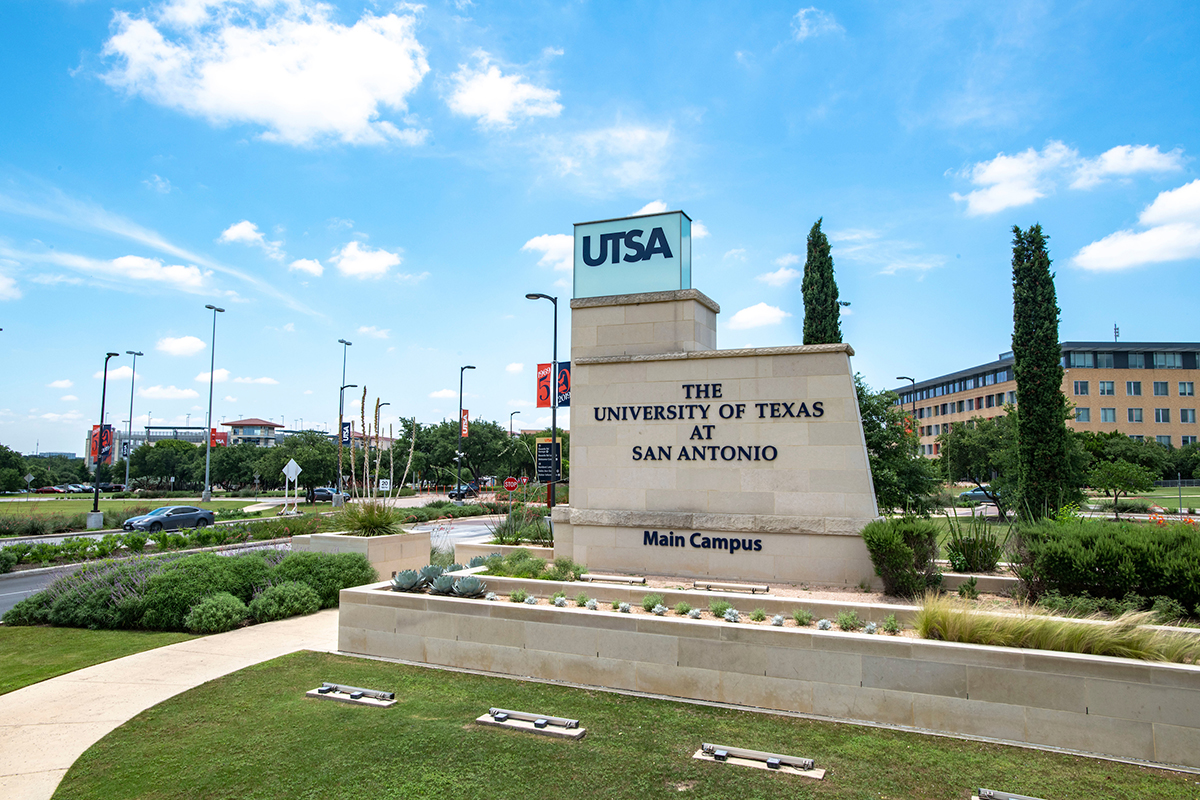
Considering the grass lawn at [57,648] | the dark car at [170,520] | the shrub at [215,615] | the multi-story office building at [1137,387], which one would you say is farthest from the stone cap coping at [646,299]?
the multi-story office building at [1137,387]

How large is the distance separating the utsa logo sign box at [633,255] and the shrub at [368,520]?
21.7ft

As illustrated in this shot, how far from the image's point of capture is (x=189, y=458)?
96.0 metres

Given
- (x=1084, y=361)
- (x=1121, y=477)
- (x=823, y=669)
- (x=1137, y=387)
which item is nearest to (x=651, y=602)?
(x=823, y=669)

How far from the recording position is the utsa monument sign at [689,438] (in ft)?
35.1

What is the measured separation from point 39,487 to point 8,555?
107m

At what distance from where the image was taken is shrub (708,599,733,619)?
27.1 feet

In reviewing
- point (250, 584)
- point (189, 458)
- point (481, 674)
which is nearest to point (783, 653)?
point (481, 674)

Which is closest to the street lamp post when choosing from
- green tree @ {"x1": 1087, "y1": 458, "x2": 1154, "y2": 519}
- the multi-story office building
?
green tree @ {"x1": 1087, "y1": 458, "x2": 1154, "y2": 519}

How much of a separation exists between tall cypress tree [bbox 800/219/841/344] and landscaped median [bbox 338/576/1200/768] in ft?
52.6

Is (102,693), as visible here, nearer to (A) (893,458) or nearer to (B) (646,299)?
(B) (646,299)

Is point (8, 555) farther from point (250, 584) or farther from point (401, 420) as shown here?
point (401, 420)

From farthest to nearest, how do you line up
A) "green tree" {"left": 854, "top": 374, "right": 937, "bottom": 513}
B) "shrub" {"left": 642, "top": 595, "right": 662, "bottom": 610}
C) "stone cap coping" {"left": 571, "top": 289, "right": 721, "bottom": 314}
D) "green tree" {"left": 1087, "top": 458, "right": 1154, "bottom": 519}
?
1. "green tree" {"left": 1087, "top": 458, "right": 1154, "bottom": 519}
2. "green tree" {"left": 854, "top": 374, "right": 937, "bottom": 513}
3. "stone cap coping" {"left": 571, "top": 289, "right": 721, "bottom": 314}
4. "shrub" {"left": 642, "top": 595, "right": 662, "bottom": 610}

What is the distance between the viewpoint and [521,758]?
19.1ft

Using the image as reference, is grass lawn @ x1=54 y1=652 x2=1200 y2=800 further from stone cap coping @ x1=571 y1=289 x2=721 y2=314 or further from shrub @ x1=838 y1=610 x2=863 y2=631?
stone cap coping @ x1=571 y1=289 x2=721 y2=314
